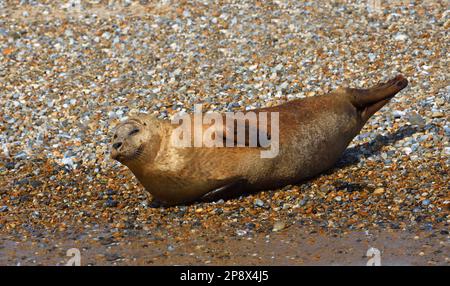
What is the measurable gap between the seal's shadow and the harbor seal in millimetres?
290

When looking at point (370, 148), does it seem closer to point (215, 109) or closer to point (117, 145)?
point (215, 109)

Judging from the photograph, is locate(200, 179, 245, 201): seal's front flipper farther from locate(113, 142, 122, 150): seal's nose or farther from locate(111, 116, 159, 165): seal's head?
locate(113, 142, 122, 150): seal's nose

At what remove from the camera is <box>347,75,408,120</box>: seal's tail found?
7883 millimetres

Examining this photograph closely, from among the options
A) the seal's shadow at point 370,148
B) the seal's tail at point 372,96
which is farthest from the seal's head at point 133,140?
the seal's tail at point 372,96

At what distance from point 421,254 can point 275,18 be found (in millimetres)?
5798

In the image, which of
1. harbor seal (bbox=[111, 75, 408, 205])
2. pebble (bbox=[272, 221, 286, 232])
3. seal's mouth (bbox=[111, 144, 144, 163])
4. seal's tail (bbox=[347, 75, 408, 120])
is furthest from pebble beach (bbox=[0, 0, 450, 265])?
seal's mouth (bbox=[111, 144, 144, 163])

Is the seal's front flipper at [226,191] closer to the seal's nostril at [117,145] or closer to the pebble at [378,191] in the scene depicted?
the seal's nostril at [117,145]

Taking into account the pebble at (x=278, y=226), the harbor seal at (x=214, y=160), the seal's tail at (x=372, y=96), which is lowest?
the pebble at (x=278, y=226)

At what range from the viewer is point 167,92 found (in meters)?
9.59

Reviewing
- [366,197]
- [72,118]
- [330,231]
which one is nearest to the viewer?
[330,231]

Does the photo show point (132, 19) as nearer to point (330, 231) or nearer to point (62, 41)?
point (62, 41)

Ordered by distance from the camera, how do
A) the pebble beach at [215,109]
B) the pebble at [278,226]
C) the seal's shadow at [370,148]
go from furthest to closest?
the seal's shadow at [370,148]
the pebble at [278,226]
the pebble beach at [215,109]

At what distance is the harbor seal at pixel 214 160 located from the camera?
22.6 ft
